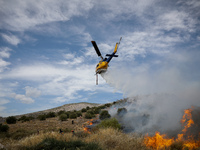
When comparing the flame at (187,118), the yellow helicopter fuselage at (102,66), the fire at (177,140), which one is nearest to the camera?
the fire at (177,140)

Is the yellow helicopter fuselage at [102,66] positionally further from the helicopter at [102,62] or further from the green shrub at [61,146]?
the green shrub at [61,146]

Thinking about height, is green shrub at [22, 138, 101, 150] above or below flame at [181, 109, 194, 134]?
below

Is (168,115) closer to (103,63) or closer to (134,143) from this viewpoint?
(134,143)

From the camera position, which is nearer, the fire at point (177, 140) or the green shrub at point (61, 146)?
the green shrub at point (61, 146)

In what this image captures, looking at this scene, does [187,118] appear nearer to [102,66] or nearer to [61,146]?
[61,146]

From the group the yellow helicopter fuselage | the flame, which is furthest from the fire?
the yellow helicopter fuselage

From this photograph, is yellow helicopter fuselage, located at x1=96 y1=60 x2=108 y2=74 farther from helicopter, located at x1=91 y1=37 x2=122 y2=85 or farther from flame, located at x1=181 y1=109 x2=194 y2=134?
flame, located at x1=181 y1=109 x2=194 y2=134

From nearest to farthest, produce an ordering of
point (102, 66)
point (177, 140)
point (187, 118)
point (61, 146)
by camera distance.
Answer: point (61, 146) → point (177, 140) → point (187, 118) → point (102, 66)

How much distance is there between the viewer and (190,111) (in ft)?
41.3

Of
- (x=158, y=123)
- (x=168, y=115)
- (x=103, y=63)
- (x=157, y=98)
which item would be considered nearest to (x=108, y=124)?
(x=158, y=123)

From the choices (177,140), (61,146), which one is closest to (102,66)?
(177,140)

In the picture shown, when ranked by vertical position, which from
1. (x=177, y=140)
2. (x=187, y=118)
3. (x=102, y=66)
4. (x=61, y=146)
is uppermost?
(x=102, y=66)

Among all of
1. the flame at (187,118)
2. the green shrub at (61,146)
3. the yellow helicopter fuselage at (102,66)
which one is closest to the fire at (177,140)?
the flame at (187,118)

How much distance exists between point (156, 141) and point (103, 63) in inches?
600
